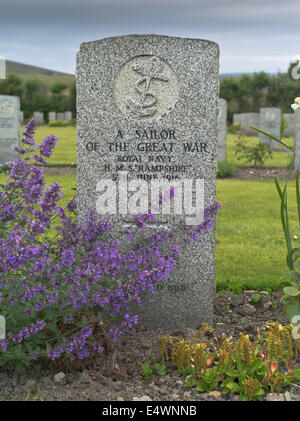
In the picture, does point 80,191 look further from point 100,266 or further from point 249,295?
point 249,295

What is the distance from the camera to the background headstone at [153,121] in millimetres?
4035

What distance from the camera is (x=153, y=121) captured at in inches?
162

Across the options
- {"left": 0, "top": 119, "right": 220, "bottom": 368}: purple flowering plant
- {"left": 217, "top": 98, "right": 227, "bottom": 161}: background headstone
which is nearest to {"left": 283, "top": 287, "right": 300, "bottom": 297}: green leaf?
{"left": 0, "top": 119, "right": 220, "bottom": 368}: purple flowering plant

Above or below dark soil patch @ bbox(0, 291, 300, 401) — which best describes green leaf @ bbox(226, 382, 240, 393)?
above

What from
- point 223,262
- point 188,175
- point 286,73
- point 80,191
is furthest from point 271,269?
point 286,73

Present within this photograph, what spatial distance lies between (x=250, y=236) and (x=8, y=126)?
7903 mm

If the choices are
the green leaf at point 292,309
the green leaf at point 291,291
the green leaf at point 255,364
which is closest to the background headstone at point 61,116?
the green leaf at point 292,309

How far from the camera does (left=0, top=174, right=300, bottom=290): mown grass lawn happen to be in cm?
555

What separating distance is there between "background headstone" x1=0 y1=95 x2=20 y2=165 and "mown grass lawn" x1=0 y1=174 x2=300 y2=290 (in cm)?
243

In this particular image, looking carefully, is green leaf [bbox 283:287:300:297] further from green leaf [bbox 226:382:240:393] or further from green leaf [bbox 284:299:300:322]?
green leaf [bbox 226:382:240:393]

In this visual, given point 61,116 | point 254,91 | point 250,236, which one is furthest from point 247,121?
point 250,236

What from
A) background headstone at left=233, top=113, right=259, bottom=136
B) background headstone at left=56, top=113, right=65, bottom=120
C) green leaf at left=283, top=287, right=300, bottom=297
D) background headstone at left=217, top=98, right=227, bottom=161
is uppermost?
background headstone at left=56, top=113, right=65, bottom=120

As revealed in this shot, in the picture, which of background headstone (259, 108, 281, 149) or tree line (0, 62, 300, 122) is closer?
background headstone (259, 108, 281, 149)

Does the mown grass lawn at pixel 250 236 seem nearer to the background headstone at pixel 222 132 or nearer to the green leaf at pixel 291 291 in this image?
the green leaf at pixel 291 291
